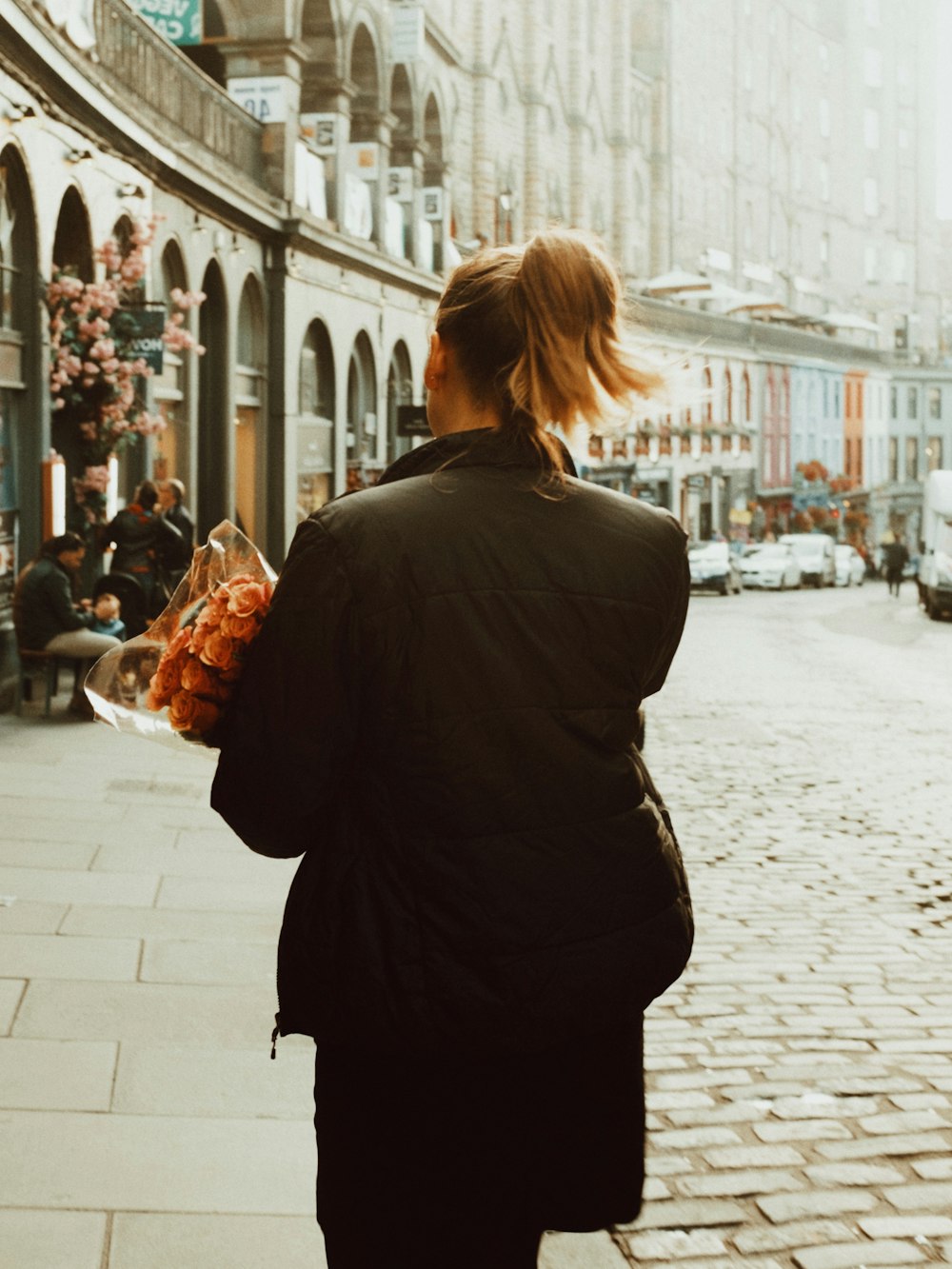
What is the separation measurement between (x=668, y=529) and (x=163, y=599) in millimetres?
14522

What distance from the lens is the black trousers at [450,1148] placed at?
8.06 feet

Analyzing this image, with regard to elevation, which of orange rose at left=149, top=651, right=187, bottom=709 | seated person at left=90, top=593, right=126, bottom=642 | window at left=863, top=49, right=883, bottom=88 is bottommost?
seated person at left=90, top=593, right=126, bottom=642

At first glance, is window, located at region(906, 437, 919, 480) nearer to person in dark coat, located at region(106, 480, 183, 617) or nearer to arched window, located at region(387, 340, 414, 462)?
arched window, located at region(387, 340, 414, 462)

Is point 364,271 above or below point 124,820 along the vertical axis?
above

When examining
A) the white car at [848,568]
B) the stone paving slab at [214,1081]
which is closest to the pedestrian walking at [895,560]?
the white car at [848,568]

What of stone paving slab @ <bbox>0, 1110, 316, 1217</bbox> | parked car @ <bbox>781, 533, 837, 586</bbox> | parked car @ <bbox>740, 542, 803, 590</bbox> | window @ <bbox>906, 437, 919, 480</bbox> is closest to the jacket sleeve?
stone paving slab @ <bbox>0, 1110, 316, 1217</bbox>

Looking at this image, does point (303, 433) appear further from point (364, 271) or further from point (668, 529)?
point (668, 529)

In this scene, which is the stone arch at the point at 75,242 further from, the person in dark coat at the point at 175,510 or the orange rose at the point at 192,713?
the orange rose at the point at 192,713

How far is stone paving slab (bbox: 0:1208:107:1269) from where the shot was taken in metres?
3.79

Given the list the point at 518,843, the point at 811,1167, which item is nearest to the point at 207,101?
the point at 811,1167

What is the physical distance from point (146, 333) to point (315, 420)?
14074 millimetres

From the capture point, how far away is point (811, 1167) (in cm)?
462

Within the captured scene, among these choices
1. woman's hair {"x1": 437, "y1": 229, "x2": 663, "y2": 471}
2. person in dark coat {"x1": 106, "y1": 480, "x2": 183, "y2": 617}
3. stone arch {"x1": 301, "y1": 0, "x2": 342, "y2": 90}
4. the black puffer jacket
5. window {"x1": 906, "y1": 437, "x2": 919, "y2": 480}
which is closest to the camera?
the black puffer jacket

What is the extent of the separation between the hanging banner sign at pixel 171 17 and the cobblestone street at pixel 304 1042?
13597mm
